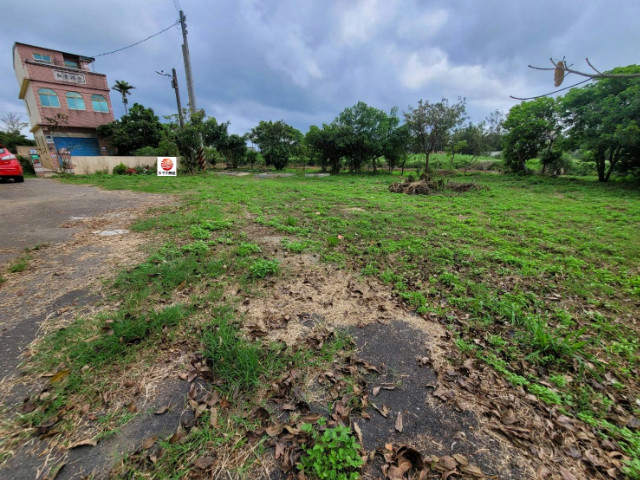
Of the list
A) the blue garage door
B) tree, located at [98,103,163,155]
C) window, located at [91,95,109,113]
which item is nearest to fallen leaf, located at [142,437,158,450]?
tree, located at [98,103,163,155]

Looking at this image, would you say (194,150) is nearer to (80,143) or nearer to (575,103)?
(80,143)

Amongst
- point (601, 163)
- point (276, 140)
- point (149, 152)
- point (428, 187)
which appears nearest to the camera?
point (428, 187)

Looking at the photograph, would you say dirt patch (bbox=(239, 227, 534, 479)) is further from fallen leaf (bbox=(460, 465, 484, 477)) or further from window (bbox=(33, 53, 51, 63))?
window (bbox=(33, 53, 51, 63))

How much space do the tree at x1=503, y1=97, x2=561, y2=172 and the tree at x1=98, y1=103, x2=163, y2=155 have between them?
2606 cm

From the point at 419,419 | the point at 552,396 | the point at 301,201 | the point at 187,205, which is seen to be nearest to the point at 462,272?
the point at 552,396

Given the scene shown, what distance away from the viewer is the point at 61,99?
19609 millimetres

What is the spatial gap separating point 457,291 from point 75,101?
29.5 metres

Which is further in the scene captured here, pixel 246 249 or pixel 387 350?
pixel 246 249

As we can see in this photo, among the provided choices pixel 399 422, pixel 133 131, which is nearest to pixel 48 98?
pixel 133 131

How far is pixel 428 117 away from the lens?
17.0 metres

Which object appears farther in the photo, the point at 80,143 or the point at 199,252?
the point at 80,143

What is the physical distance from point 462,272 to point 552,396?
1816 mm

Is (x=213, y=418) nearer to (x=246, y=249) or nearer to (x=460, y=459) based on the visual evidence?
(x=460, y=459)

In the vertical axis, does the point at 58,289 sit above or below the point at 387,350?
above
